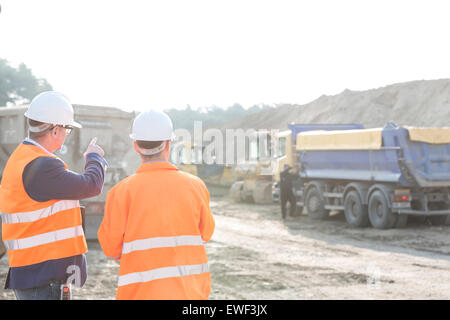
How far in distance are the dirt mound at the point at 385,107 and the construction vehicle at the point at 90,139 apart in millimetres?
26752

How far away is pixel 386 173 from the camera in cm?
1441

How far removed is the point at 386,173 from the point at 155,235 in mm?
11958

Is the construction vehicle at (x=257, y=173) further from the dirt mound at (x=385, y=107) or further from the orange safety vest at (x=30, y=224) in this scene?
the orange safety vest at (x=30, y=224)

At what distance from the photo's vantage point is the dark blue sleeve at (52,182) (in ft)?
11.4

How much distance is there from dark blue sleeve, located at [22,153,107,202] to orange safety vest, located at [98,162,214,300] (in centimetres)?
31

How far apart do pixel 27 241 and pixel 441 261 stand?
893 centimetres

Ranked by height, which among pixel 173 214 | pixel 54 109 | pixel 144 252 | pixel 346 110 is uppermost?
pixel 346 110

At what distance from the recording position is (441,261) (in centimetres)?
1075

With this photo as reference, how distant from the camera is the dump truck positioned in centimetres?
1402

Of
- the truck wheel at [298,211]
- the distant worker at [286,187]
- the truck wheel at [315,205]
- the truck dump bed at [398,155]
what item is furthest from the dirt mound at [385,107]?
the truck dump bed at [398,155]

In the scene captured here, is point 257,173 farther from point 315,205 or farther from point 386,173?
point 386,173

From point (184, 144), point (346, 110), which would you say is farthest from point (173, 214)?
point (346, 110)

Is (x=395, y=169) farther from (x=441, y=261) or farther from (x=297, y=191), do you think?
(x=297, y=191)

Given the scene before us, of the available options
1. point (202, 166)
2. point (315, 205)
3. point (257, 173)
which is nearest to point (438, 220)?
point (315, 205)
